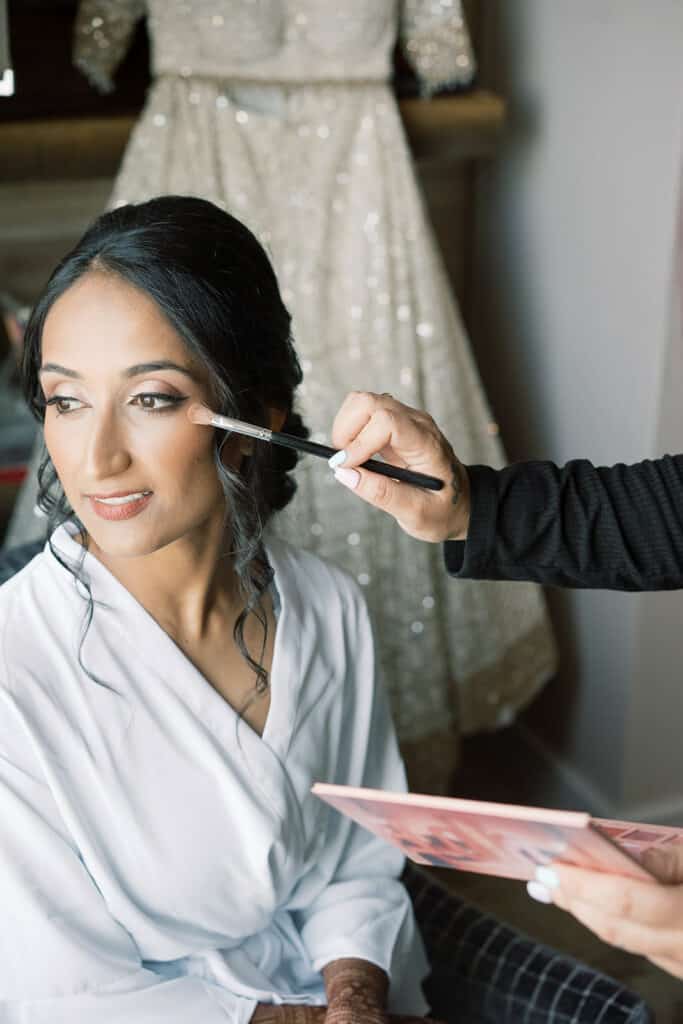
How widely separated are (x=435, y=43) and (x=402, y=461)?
1085 millimetres

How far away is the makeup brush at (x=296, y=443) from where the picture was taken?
3.65 ft

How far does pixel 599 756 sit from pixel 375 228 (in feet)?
3.77

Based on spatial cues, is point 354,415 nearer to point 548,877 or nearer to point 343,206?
point 548,877

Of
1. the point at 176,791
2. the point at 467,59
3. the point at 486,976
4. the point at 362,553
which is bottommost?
the point at 486,976

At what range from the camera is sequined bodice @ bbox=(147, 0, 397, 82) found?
6.07 ft

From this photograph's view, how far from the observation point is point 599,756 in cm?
247

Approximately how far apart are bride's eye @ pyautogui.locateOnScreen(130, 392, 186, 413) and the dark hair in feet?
0.14

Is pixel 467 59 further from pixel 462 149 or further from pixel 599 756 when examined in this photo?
pixel 599 756

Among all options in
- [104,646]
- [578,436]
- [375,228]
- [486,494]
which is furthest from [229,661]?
[578,436]

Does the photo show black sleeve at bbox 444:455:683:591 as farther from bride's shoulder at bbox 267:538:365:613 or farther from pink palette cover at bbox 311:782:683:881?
pink palette cover at bbox 311:782:683:881

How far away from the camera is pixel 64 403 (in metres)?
1.19

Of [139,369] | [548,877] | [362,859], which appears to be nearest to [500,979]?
[362,859]

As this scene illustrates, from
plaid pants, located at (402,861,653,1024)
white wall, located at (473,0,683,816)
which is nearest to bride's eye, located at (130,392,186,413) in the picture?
plaid pants, located at (402,861,653,1024)

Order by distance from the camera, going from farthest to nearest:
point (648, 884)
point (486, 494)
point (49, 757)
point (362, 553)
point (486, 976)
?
point (362, 553), point (486, 976), point (486, 494), point (49, 757), point (648, 884)
